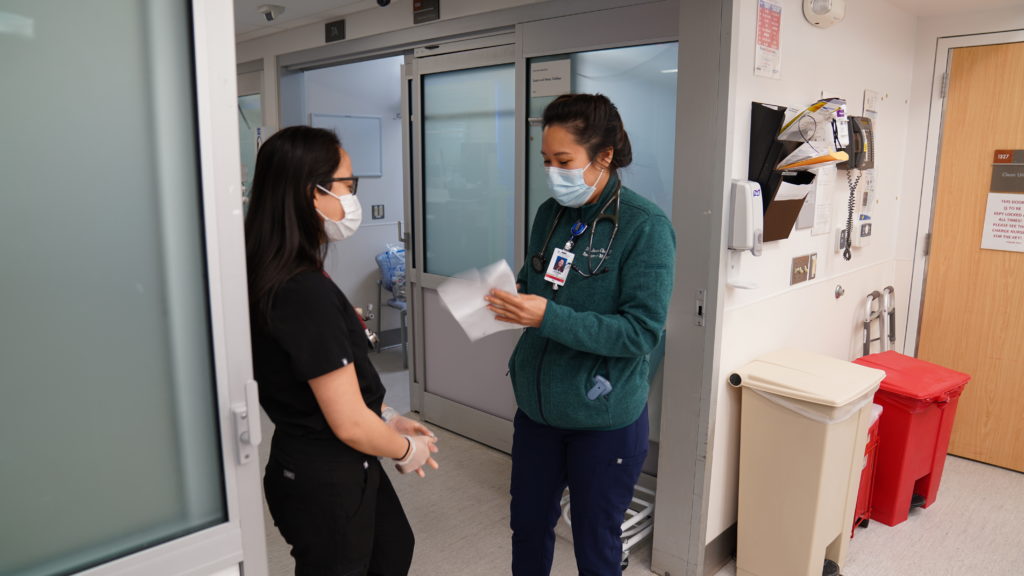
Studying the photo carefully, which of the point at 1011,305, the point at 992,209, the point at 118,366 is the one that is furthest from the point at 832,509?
the point at 118,366

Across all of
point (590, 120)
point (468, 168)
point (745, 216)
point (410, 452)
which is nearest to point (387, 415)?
point (410, 452)

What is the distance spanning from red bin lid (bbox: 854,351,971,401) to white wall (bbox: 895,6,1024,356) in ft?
2.45

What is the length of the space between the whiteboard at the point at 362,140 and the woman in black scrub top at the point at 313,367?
381 cm

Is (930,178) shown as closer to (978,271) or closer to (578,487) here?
A: (978,271)

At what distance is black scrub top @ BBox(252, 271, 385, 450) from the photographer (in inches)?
Answer: 50.6

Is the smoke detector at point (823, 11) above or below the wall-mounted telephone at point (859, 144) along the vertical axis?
above

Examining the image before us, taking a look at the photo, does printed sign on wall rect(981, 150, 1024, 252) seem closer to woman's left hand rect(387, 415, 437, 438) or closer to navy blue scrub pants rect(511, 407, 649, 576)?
navy blue scrub pants rect(511, 407, 649, 576)

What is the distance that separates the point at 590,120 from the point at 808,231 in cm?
154

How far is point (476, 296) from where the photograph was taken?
172 centimetres

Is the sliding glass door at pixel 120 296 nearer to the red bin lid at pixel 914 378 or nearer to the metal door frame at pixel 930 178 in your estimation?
the red bin lid at pixel 914 378

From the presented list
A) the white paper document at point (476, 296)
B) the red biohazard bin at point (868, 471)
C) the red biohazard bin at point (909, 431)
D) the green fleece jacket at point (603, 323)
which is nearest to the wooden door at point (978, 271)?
the red biohazard bin at point (909, 431)

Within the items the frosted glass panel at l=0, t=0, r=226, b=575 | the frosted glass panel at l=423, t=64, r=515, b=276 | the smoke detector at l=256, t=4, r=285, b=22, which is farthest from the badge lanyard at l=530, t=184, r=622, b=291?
the smoke detector at l=256, t=4, r=285, b=22

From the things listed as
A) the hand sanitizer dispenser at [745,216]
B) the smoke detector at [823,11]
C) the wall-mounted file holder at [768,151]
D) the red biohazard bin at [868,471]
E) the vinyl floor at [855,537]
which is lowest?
the vinyl floor at [855,537]

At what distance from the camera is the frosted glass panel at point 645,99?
8.49 ft
